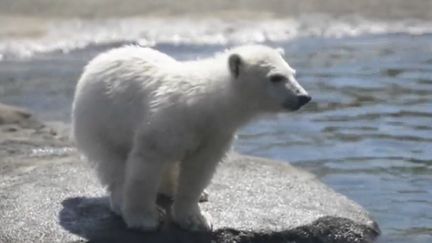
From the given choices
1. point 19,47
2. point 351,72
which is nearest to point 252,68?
point 351,72

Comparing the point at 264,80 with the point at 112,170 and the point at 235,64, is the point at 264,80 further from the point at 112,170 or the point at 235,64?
the point at 112,170

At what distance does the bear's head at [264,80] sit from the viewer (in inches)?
212

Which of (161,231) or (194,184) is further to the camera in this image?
(161,231)

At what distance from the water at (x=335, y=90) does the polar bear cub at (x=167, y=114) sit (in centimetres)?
32

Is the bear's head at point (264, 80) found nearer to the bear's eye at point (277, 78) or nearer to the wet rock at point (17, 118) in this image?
the bear's eye at point (277, 78)

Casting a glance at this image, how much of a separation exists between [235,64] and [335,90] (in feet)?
20.2

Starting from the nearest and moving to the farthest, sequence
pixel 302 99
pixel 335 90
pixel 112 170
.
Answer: pixel 302 99, pixel 112 170, pixel 335 90

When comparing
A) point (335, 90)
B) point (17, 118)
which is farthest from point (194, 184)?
point (335, 90)

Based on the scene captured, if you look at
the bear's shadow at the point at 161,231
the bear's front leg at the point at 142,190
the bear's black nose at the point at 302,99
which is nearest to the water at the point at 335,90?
the bear's black nose at the point at 302,99

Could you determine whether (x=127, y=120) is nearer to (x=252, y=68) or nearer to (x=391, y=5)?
(x=252, y=68)

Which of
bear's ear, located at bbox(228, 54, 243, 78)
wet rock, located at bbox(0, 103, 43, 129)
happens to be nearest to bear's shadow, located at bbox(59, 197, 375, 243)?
bear's ear, located at bbox(228, 54, 243, 78)

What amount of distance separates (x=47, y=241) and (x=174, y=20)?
11.3m

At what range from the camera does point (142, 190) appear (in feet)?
18.1

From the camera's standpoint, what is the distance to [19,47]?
14836mm
